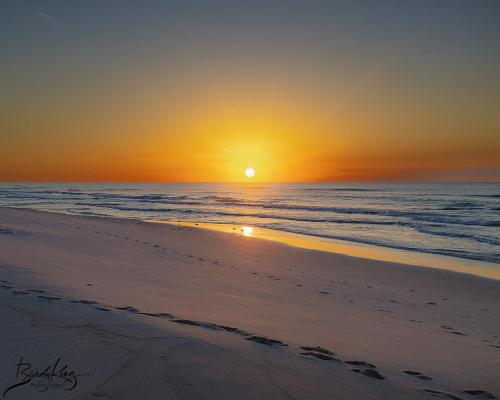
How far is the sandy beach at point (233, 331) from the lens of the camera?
11.1 ft

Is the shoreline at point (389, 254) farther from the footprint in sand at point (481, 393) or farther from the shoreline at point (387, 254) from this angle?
the footprint in sand at point (481, 393)

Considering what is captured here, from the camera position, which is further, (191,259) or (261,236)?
(261,236)

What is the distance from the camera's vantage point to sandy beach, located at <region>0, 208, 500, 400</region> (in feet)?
11.1

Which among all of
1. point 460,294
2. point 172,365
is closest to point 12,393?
point 172,365

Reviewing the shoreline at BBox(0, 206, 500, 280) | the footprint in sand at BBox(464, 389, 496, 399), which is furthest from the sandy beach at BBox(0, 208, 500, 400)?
the shoreline at BBox(0, 206, 500, 280)

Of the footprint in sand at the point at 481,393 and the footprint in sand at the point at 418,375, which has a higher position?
the footprint in sand at the point at 418,375

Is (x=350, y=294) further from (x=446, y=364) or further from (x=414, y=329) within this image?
(x=446, y=364)

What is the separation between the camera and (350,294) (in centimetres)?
998

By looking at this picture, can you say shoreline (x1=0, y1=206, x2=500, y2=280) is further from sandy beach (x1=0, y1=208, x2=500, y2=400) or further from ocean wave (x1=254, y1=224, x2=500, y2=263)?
sandy beach (x1=0, y1=208, x2=500, y2=400)

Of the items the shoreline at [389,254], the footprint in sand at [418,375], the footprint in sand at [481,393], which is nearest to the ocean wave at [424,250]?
the shoreline at [389,254]

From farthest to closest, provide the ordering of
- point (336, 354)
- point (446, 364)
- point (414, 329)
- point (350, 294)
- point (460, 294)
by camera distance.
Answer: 1. point (460, 294)
2. point (350, 294)
3. point (414, 329)
4. point (446, 364)
5. point (336, 354)

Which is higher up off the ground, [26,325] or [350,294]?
[26,325]

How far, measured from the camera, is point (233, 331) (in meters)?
→ 5.26

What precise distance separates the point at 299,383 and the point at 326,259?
12068 millimetres
